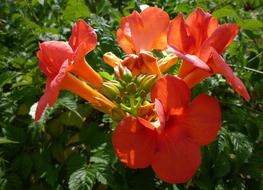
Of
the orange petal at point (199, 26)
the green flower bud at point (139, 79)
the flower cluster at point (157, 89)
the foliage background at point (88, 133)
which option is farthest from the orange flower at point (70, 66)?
the foliage background at point (88, 133)

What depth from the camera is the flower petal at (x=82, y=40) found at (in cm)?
130

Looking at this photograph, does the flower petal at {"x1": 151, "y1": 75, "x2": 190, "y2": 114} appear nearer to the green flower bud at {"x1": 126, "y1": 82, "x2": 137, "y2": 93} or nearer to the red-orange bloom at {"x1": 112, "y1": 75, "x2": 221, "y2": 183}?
the red-orange bloom at {"x1": 112, "y1": 75, "x2": 221, "y2": 183}

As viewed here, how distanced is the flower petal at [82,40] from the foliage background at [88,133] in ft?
1.86

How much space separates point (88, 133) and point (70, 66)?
2.50ft

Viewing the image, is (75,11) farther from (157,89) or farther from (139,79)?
(157,89)

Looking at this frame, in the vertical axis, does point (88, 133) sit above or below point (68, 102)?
below

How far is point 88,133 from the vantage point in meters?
2.05

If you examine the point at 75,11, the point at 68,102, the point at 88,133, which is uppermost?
the point at 75,11

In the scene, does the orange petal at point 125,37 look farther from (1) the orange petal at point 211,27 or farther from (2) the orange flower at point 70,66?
(1) the orange petal at point 211,27

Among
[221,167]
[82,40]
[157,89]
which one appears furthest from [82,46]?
[221,167]

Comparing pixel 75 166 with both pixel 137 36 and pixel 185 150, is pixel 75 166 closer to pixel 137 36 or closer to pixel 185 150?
→ pixel 137 36

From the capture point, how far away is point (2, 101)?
2.16m

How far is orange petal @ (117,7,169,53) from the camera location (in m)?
1.55

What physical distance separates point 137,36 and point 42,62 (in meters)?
0.37
